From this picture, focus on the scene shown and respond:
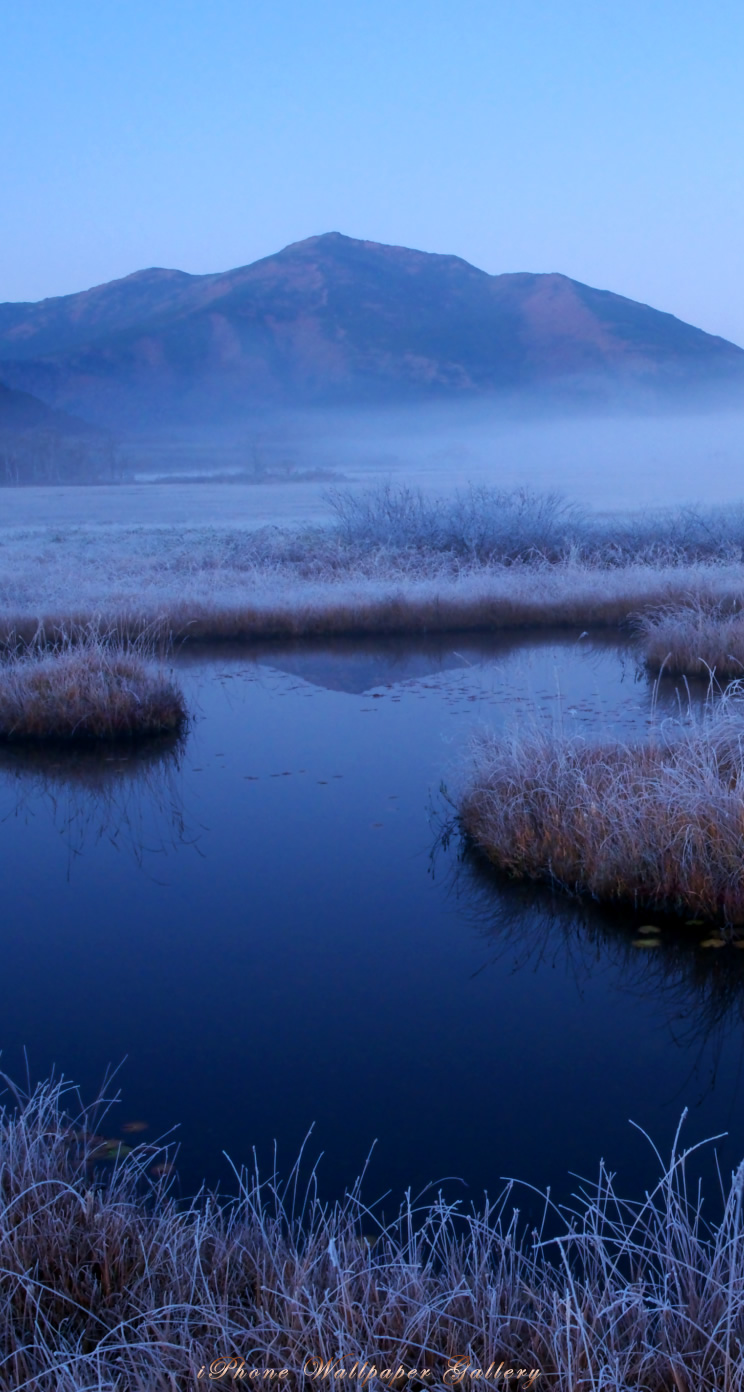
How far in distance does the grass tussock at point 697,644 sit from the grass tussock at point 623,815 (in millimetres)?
4131

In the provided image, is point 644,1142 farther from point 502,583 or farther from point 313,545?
point 313,545

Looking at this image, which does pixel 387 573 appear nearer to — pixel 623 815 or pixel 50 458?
pixel 623 815

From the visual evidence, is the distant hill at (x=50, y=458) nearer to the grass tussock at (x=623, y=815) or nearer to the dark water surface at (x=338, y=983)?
the dark water surface at (x=338, y=983)

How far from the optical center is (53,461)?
83.8 metres

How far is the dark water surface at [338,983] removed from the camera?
163 inches

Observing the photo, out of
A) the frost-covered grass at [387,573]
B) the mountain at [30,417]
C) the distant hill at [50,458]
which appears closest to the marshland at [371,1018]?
the frost-covered grass at [387,573]

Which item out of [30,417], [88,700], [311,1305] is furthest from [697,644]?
[30,417]

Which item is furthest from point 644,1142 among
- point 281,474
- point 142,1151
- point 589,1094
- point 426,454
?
point 426,454

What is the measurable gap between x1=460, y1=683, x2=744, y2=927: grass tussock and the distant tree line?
75.3 metres

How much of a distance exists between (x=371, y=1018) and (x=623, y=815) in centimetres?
211

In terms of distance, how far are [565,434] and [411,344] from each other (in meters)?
95.8

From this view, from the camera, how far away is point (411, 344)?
199750mm

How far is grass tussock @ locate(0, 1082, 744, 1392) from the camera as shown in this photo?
97.5 inches

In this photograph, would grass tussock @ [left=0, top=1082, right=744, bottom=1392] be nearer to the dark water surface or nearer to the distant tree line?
the dark water surface
